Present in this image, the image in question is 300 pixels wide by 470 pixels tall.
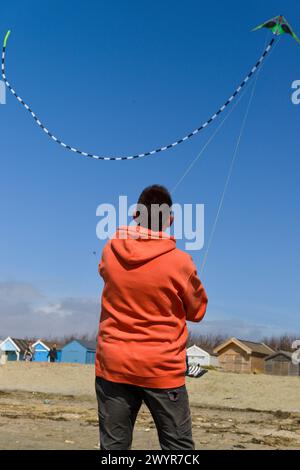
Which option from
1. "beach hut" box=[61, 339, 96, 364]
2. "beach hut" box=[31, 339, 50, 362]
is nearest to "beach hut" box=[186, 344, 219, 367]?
"beach hut" box=[61, 339, 96, 364]

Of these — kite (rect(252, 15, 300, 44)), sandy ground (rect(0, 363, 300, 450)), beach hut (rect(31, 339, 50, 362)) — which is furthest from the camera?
beach hut (rect(31, 339, 50, 362))

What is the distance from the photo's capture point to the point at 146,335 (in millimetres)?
3680

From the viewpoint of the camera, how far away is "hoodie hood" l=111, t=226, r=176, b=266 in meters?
3.81

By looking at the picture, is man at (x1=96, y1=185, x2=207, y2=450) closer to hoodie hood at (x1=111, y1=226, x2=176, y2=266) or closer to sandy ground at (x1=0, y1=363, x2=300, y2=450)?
hoodie hood at (x1=111, y1=226, x2=176, y2=266)

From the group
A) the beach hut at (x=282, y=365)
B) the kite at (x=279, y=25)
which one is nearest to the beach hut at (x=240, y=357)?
the beach hut at (x=282, y=365)

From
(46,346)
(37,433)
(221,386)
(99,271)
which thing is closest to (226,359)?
(46,346)

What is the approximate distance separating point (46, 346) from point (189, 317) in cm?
6640

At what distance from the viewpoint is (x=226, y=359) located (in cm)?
5553

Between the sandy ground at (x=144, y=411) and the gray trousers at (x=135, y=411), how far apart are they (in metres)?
4.64

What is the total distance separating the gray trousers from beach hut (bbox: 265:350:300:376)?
4399cm

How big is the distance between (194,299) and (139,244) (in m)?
0.49

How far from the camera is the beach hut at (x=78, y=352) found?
5859 centimetres

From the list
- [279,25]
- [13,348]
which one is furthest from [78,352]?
[279,25]

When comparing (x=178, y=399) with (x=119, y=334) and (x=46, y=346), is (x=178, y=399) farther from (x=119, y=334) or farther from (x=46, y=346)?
(x=46, y=346)
